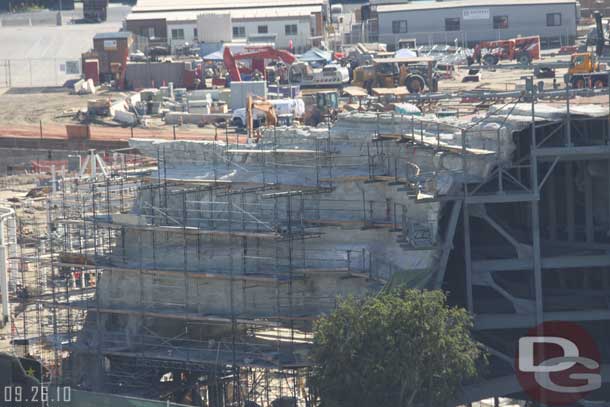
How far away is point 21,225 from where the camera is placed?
55281mm

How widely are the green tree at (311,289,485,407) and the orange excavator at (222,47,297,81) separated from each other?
55307 mm

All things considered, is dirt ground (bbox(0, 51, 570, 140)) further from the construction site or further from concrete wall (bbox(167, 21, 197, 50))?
the construction site

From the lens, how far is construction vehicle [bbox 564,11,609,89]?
58678 mm

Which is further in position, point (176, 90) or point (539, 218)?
point (176, 90)

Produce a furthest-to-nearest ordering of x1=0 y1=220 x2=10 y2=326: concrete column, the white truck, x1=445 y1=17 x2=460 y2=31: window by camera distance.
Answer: x1=445 y1=17 x2=460 y2=31: window
the white truck
x1=0 y1=220 x2=10 y2=326: concrete column

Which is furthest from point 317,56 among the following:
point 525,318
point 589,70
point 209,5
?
point 525,318

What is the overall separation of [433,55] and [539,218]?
52.0 meters

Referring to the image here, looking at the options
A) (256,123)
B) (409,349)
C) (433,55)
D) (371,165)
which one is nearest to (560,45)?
(433,55)

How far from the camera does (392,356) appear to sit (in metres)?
36.4

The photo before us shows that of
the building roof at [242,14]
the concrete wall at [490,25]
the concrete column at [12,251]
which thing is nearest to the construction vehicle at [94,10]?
the building roof at [242,14]

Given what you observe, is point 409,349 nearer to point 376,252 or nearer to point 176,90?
point 376,252

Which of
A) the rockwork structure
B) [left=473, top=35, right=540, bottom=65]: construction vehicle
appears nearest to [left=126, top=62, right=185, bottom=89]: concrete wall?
[left=473, top=35, right=540, bottom=65]: construction vehicle

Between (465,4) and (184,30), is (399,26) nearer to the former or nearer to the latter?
(465,4)

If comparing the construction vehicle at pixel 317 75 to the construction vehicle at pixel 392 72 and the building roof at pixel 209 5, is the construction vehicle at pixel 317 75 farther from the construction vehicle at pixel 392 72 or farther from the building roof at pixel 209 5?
the building roof at pixel 209 5
